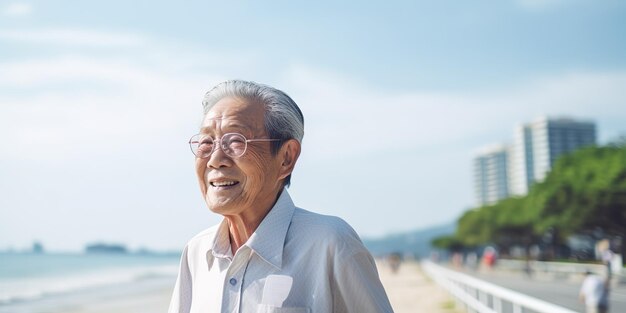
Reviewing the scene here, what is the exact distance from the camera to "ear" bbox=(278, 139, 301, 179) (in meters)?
1.91

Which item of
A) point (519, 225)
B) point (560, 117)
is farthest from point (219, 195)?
point (560, 117)

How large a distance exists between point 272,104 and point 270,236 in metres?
0.36

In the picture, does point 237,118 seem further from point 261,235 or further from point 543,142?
point 543,142

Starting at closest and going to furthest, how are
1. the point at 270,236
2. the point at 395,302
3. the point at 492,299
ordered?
the point at 270,236, the point at 492,299, the point at 395,302

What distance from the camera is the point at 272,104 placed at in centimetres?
188

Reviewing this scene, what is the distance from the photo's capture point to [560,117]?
178625 millimetres

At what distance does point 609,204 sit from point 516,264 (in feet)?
39.6

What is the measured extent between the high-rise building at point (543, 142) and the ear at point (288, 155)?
179 m

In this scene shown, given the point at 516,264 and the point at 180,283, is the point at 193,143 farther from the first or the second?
the point at 516,264

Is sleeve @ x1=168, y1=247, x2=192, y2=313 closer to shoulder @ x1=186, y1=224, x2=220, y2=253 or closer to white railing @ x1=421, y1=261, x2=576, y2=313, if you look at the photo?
shoulder @ x1=186, y1=224, x2=220, y2=253

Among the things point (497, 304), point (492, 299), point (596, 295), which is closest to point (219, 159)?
point (497, 304)

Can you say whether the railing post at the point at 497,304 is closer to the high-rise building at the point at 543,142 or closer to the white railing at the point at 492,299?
the white railing at the point at 492,299

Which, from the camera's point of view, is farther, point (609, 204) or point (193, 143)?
point (609, 204)

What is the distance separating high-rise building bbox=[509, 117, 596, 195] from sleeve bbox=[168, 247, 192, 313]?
178667 mm
